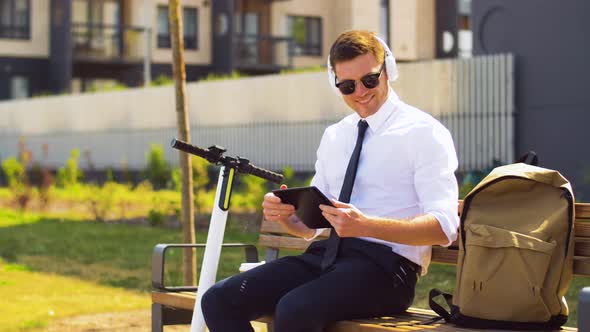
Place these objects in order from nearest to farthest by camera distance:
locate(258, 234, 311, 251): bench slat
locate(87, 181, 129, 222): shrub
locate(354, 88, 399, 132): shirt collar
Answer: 1. locate(354, 88, 399, 132): shirt collar
2. locate(258, 234, 311, 251): bench slat
3. locate(87, 181, 129, 222): shrub

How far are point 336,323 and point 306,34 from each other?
41859 mm

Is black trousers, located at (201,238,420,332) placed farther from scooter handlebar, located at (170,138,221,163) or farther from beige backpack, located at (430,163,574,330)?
scooter handlebar, located at (170,138,221,163)

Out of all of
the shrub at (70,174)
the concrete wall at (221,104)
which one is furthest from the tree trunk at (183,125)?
the shrub at (70,174)

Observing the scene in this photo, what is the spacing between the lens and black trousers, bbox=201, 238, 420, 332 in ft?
14.4

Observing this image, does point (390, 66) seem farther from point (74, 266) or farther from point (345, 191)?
point (74, 266)

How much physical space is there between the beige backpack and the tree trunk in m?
3.89

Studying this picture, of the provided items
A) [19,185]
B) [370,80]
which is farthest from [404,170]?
[19,185]

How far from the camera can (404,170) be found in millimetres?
4613

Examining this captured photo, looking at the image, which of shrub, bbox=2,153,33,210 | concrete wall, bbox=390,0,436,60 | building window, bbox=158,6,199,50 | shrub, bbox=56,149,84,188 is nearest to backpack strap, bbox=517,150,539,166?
shrub, bbox=2,153,33,210

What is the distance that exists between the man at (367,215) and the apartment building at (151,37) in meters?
36.4

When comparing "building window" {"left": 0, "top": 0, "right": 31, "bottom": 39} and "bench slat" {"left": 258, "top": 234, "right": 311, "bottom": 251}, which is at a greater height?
"building window" {"left": 0, "top": 0, "right": 31, "bottom": 39}

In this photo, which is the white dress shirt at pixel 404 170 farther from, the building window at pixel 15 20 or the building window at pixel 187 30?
the building window at pixel 187 30

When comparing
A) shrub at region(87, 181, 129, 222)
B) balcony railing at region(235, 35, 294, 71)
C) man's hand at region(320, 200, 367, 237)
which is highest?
balcony railing at region(235, 35, 294, 71)

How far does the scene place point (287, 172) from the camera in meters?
17.4
